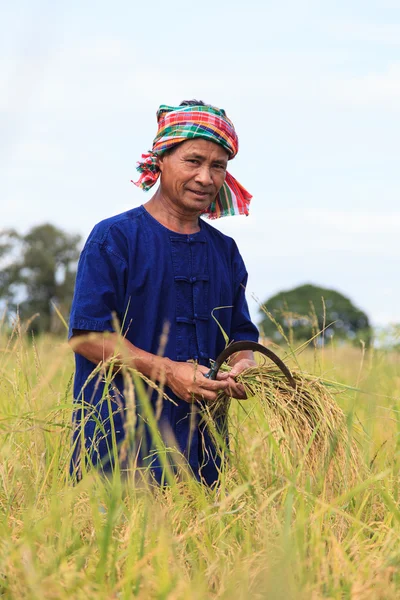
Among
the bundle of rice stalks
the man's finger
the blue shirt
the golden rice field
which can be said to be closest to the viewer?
the golden rice field

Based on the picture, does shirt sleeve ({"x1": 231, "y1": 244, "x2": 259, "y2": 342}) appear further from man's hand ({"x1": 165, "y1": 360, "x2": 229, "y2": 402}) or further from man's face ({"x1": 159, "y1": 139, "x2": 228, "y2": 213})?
man's hand ({"x1": 165, "y1": 360, "x2": 229, "y2": 402})

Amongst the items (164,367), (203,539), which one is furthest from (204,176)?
(203,539)

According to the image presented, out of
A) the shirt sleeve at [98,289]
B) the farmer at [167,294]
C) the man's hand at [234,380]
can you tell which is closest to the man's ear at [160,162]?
the farmer at [167,294]

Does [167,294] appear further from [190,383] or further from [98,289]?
[190,383]

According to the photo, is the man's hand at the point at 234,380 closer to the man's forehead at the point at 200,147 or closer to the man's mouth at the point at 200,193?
the man's mouth at the point at 200,193

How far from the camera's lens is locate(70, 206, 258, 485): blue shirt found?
3039 mm

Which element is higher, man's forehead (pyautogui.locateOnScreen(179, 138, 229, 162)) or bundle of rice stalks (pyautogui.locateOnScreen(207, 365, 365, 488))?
man's forehead (pyautogui.locateOnScreen(179, 138, 229, 162))

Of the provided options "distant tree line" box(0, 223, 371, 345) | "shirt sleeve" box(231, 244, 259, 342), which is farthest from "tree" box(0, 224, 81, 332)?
"shirt sleeve" box(231, 244, 259, 342)

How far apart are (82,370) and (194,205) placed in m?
0.82

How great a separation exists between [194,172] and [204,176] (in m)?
0.05

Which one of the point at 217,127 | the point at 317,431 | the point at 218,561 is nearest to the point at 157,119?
the point at 217,127

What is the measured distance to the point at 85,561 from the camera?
2244 mm

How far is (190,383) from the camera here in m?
2.91

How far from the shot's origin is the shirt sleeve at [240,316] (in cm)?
353
